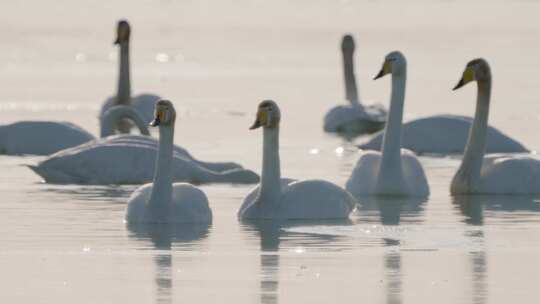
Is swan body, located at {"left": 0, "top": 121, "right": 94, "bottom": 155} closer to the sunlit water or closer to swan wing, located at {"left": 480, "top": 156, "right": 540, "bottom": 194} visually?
the sunlit water

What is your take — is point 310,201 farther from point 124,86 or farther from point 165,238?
point 124,86

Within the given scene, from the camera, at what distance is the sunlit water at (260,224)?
34.4 feet

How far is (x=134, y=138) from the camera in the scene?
685 inches

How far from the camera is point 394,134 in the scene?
16.3 m

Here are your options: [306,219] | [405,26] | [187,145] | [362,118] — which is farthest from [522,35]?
[306,219]

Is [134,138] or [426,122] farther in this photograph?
[426,122]

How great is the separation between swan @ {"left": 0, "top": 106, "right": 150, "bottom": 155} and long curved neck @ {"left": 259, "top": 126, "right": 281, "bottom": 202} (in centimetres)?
557

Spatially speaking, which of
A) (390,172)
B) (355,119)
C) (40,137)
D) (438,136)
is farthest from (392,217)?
(355,119)

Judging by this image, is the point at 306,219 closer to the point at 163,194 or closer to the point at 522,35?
the point at 163,194

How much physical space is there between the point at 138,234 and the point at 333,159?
740 cm

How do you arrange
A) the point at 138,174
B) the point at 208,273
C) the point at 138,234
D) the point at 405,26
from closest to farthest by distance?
the point at 208,273
the point at 138,234
the point at 138,174
the point at 405,26

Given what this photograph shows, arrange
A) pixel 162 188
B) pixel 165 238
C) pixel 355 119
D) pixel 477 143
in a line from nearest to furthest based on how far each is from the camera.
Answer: pixel 165 238 → pixel 162 188 → pixel 477 143 → pixel 355 119

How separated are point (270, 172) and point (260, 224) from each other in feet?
1.29

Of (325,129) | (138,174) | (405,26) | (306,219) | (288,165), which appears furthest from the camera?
(405,26)
